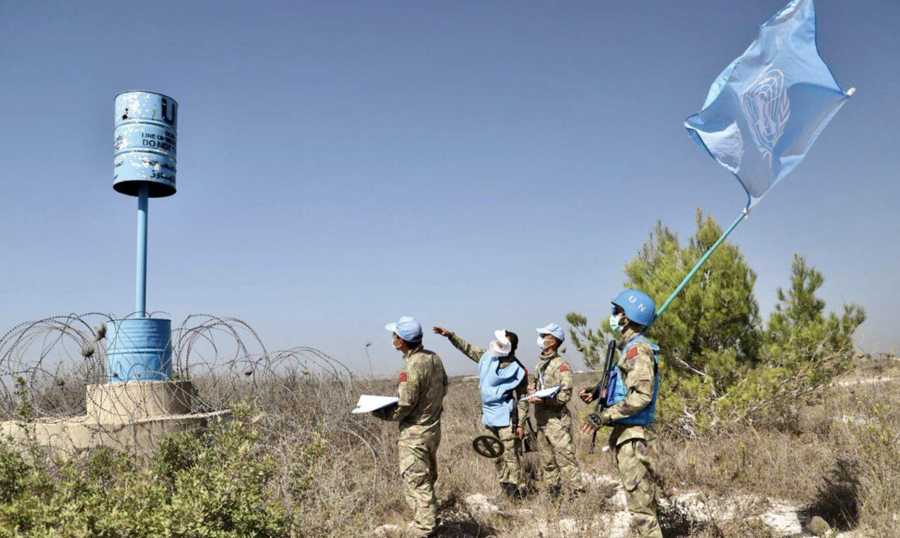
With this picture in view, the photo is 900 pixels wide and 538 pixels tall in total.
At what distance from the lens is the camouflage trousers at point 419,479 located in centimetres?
522

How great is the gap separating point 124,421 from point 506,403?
3.34 meters

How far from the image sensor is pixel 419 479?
5.31m

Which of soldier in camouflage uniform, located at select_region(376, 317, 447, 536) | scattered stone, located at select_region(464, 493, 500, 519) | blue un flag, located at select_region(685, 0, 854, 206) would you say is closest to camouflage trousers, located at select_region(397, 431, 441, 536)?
soldier in camouflage uniform, located at select_region(376, 317, 447, 536)

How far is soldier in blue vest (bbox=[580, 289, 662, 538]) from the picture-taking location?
4617 mm

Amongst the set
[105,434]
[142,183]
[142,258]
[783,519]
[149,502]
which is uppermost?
[142,183]

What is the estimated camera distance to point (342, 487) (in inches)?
217

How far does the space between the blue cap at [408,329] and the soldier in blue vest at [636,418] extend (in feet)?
4.84

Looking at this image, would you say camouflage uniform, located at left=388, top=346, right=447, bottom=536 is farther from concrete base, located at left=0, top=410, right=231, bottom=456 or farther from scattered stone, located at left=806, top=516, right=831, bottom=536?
scattered stone, located at left=806, top=516, right=831, bottom=536

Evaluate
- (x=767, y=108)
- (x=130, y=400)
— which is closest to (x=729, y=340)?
(x=767, y=108)

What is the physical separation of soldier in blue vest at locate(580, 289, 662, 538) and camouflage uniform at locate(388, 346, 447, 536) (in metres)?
1.30

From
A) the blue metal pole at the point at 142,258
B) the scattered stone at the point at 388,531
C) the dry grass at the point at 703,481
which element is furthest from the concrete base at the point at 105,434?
the scattered stone at the point at 388,531

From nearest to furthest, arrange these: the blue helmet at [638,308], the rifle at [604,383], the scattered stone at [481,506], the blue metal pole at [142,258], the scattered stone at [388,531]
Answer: the blue helmet at [638,308] → the rifle at [604,383] → the scattered stone at [388,531] → the scattered stone at [481,506] → the blue metal pole at [142,258]

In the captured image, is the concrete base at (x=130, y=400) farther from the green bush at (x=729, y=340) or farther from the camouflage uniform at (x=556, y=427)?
the green bush at (x=729, y=340)

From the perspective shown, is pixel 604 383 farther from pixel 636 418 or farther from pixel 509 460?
pixel 509 460
